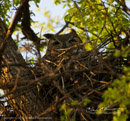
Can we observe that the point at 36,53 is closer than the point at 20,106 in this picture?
Yes

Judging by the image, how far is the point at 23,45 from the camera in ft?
11.9

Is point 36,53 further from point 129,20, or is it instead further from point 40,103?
point 129,20

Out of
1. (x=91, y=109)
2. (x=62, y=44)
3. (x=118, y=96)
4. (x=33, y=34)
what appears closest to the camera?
(x=118, y=96)

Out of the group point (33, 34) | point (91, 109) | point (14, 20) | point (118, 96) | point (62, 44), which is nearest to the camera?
point (118, 96)

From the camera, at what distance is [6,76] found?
443cm

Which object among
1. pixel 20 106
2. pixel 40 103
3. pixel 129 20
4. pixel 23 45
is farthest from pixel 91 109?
pixel 129 20

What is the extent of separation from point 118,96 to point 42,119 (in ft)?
5.44

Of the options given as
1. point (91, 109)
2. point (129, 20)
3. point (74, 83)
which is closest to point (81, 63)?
point (74, 83)

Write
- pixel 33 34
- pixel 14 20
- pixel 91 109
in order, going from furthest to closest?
pixel 33 34
pixel 91 109
pixel 14 20

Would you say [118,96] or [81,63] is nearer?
[118,96]

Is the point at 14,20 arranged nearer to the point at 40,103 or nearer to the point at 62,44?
the point at 40,103

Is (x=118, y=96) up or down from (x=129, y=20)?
down

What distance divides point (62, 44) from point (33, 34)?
2.72 ft

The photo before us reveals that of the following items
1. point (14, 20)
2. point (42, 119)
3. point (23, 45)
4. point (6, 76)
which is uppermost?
point (14, 20)
